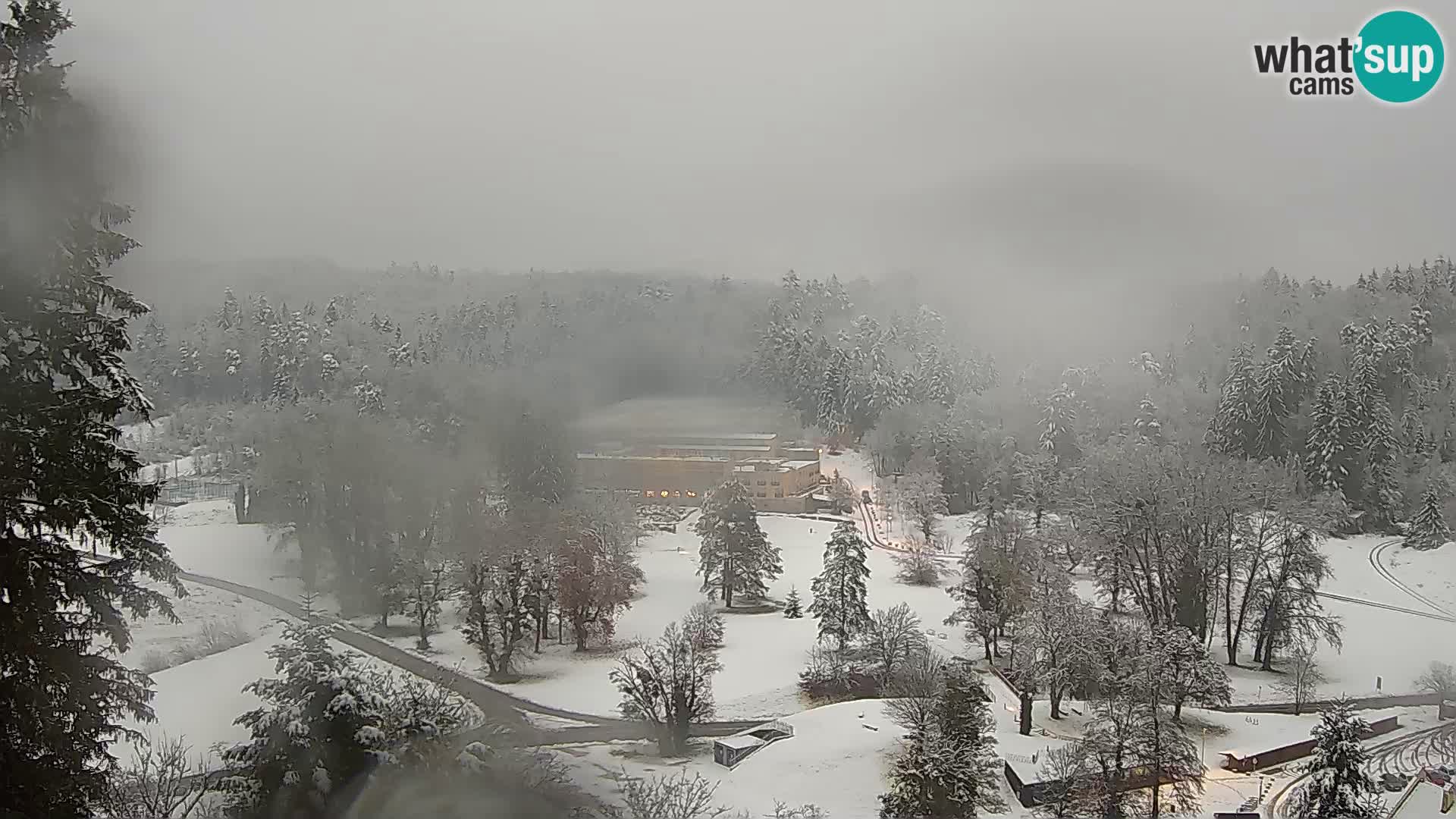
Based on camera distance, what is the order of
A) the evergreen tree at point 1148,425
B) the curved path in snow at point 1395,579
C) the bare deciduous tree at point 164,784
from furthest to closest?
the evergreen tree at point 1148,425 → the curved path in snow at point 1395,579 → the bare deciduous tree at point 164,784

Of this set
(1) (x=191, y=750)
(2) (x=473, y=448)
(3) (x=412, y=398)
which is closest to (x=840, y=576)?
(2) (x=473, y=448)

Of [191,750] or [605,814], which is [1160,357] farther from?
[191,750]

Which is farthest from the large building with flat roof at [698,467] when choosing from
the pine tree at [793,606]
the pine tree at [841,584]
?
the pine tree at [793,606]

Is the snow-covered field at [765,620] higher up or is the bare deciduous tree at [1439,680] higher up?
the snow-covered field at [765,620]

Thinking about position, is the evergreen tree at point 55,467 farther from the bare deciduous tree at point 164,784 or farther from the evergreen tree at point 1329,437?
the evergreen tree at point 1329,437

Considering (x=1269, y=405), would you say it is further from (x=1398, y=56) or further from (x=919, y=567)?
(x=919, y=567)

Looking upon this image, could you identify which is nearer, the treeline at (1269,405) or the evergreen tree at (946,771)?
the evergreen tree at (946,771)

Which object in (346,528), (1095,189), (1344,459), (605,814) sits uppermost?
(1095,189)

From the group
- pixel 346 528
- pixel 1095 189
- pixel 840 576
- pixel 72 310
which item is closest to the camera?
pixel 72 310
